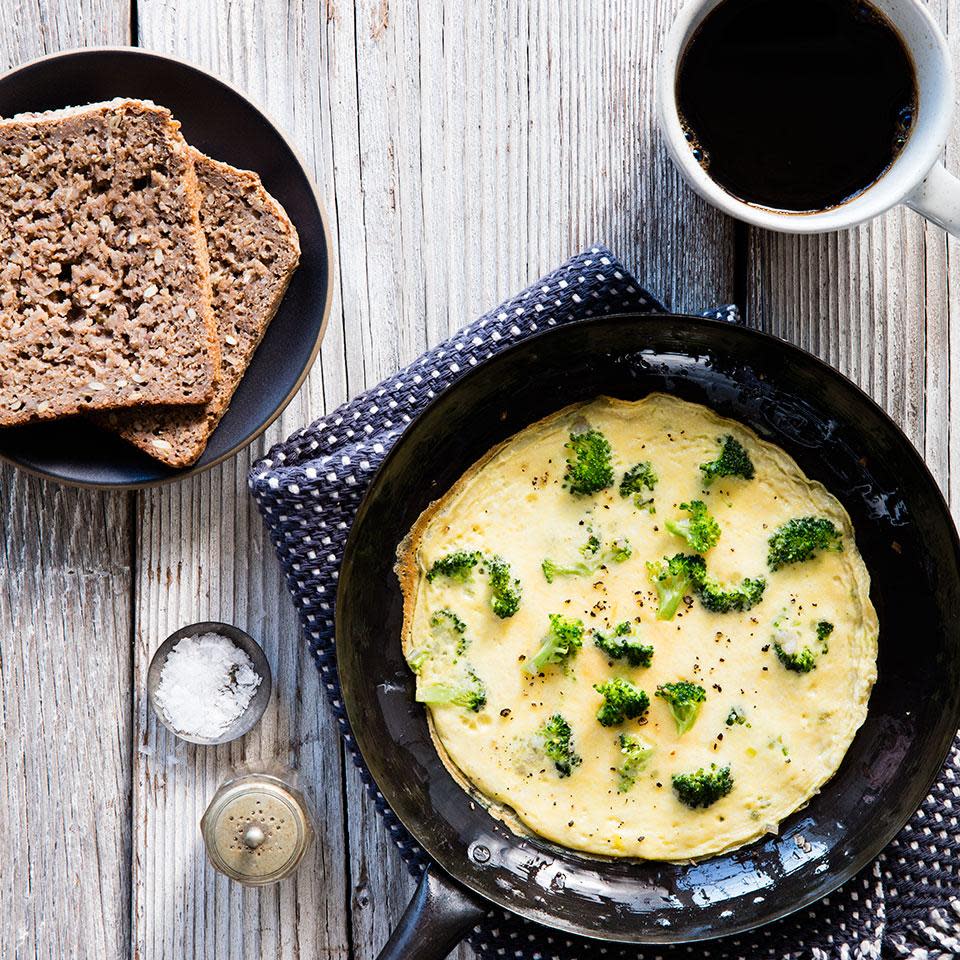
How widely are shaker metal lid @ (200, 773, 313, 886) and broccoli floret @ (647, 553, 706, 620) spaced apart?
846 millimetres

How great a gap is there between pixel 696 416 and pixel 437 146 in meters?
0.78

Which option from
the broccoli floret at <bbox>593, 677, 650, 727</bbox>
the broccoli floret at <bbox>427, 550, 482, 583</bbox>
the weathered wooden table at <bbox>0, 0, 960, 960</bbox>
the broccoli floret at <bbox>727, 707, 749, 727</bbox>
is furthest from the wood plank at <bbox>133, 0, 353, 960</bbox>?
the broccoli floret at <bbox>727, 707, 749, 727</bbox>

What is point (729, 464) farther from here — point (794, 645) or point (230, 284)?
point (230, 284)

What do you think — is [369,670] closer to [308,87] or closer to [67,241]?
[67,241]

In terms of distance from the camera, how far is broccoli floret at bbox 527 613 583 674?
2.15m

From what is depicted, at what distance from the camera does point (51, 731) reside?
239cm

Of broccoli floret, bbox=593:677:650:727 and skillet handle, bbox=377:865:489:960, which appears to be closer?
skillet handle, bbox=377:865:489:960

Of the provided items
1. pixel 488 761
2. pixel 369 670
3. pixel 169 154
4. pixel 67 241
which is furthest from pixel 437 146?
pixel 488 761

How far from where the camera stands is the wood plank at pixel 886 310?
2.35 metres

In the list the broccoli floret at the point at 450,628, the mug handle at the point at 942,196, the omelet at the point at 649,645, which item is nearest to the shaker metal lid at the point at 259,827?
the omelet at the point at 649,645

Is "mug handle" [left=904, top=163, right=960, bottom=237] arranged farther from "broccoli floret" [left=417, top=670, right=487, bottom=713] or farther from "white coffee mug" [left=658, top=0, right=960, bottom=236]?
"broccoli floret" [left=417, top=670, right=487, bottom=713]

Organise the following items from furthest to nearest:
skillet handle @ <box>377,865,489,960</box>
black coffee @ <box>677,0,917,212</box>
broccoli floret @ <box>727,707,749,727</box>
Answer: broccoli floret @ <box>727,707,749,727</box> < black coffee @ <box>677,0,917,212</box> < skillet handle @ <box>377,865,489,960</box>

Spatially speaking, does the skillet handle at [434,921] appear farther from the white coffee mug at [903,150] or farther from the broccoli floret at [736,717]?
the white coffee mug at [903,150]

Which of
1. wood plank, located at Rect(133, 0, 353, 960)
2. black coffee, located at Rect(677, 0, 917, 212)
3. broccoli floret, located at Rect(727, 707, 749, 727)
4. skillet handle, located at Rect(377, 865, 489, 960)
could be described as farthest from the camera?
wood plank, located at Rect(133, 0, 353, 960)
